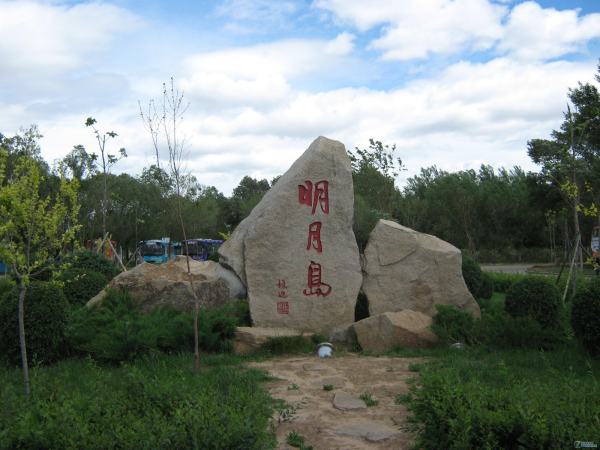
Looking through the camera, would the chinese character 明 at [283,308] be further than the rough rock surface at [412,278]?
No

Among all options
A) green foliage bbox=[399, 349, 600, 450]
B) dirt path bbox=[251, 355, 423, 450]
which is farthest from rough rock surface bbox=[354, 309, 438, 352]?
green foliage bbox=[399, 349, 600, 450]

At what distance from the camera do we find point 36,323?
6.87m

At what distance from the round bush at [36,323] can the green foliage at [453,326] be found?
15.9ft

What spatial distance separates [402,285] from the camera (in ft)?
30.9

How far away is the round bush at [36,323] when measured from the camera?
22.4 feet

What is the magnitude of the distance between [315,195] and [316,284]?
139 centimetres

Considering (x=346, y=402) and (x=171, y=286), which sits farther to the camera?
(x=171, y=286)

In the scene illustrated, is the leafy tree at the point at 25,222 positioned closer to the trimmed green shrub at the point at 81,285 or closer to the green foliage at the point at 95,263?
the trimmed green shrub at the point at 81,285

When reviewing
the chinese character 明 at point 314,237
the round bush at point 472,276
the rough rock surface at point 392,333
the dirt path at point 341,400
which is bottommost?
the dirt path at point 341,400

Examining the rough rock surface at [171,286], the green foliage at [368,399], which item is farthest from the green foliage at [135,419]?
the rough rock surface at [171,286]

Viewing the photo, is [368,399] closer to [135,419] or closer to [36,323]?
[135,419]

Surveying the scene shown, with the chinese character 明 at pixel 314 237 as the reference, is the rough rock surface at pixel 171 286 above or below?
below

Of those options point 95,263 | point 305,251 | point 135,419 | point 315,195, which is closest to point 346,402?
point 135,419

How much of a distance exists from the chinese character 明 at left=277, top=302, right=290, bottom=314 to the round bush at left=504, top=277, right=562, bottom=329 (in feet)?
10.6
